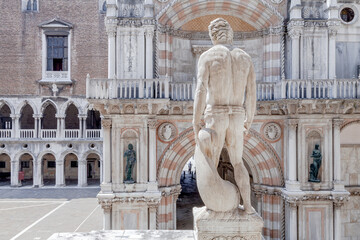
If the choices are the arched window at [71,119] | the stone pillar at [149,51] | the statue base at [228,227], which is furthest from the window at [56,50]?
the statue base at [228,227]

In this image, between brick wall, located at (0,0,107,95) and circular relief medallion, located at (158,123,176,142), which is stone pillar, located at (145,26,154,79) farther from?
brick wall, located at (0,0,107,95)

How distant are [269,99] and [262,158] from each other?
269cm

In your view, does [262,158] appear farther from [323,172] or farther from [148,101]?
[148,101]

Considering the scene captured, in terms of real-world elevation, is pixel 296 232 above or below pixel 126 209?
below

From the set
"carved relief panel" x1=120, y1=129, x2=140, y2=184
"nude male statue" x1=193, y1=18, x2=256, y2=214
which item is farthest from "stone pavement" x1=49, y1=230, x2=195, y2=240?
"carved relief panel" x1=120, y1=129, x2=140, y2=184

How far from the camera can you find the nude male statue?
20.5 ft

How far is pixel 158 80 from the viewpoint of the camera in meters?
13.6

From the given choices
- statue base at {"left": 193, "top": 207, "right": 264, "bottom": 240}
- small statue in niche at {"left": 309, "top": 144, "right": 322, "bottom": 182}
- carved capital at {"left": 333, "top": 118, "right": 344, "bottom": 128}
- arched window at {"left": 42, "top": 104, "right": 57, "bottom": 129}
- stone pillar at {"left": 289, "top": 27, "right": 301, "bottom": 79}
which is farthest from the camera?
arched window at {"left": 42, "top": 104, "right": 57, "bottom": 129}

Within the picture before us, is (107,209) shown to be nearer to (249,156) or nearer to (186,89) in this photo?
(186,89)

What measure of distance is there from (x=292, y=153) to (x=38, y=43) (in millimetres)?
27077

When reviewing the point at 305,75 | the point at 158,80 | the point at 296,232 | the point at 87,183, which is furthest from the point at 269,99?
the point at 87,183

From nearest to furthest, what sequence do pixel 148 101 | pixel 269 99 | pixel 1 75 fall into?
pixel 148 101
pixel 269 99
pixel 1 75

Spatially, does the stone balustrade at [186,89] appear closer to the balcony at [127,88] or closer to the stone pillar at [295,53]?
the balcony at [127,88]

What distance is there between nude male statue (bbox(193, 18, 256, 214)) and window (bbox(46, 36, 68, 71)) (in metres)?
28.6
